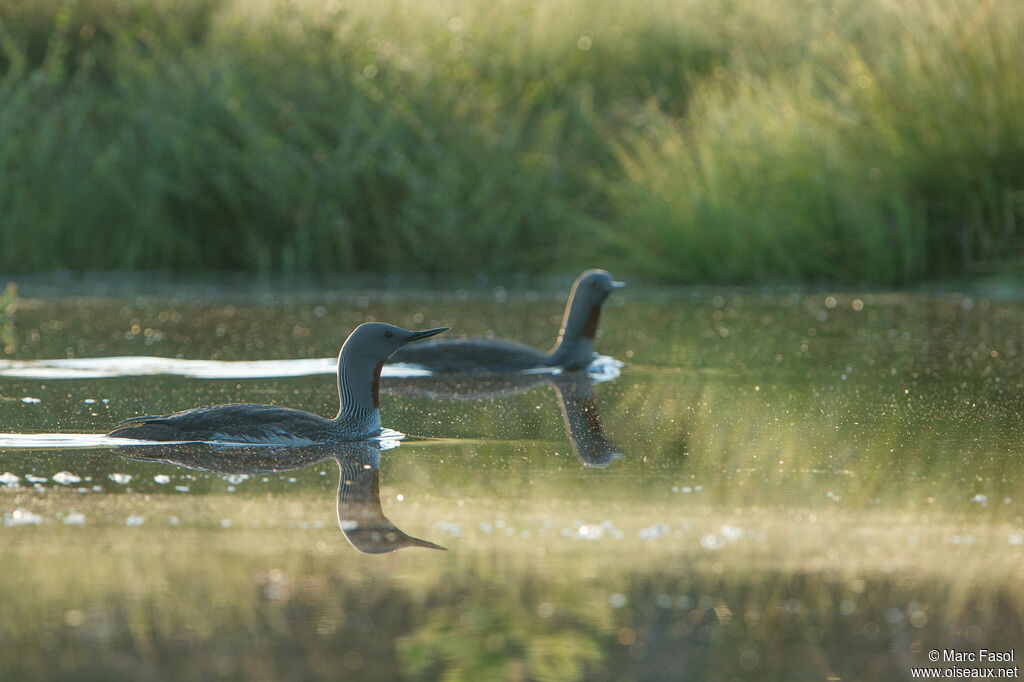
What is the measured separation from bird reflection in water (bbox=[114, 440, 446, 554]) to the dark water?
0.02m

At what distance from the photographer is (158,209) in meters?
15.3

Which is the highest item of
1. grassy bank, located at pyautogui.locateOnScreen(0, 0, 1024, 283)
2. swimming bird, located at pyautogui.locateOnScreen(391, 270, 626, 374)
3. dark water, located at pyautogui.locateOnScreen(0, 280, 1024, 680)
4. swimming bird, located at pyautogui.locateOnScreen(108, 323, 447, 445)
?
grassy bank, located at pyautogui.locateOnScreen(0, 0, 1024, 283)

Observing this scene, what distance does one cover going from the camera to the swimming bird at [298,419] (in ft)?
20.3

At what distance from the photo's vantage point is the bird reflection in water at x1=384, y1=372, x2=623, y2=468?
21.6 feet

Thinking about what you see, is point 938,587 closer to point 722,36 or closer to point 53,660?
point 53,660

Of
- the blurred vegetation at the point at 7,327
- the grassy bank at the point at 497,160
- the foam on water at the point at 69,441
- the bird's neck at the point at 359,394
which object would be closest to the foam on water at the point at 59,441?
the foam on water at the point at 69,441

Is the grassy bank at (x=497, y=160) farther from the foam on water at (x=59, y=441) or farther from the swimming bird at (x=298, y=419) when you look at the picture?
the foam on water at (x=59, y=441)

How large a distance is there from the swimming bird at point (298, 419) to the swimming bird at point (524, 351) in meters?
2.24

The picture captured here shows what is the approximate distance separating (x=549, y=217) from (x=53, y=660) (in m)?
12.0

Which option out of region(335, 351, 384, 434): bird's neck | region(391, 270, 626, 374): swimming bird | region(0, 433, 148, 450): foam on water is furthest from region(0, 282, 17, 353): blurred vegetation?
region(335, 351, 384, 434): bird's neck

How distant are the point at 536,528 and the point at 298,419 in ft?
5.70

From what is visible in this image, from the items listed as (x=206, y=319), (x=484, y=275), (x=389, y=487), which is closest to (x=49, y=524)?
(x=389, y=487)

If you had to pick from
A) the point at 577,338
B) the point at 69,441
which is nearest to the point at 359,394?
the point at 69,441

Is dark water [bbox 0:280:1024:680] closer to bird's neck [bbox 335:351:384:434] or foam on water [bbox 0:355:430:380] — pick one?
foam on water [bbox 0:355:430:380]
